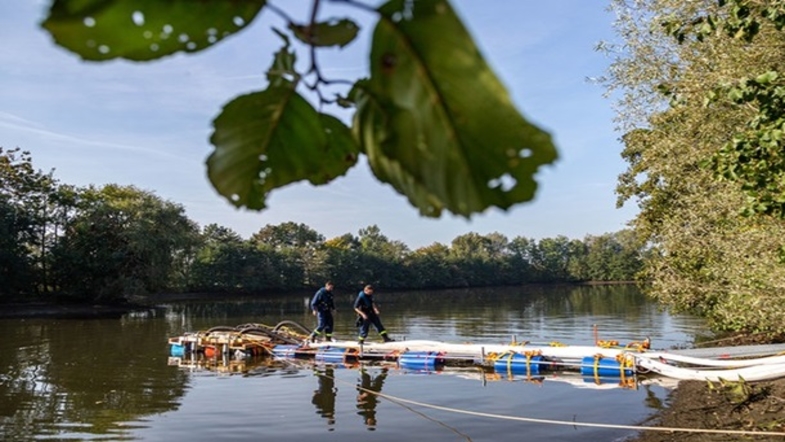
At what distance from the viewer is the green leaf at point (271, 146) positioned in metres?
0.76

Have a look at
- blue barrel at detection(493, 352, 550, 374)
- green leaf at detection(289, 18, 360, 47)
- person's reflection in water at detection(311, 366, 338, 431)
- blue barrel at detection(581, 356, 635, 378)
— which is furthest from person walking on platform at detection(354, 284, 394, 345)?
green leaf at detection(289, 18, 360, 47)

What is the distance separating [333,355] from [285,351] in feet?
6.85

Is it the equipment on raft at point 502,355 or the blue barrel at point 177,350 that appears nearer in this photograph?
the equipment on raft at point 502,355

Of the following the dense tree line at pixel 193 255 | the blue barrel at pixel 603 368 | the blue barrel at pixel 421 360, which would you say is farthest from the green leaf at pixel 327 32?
the dense tree line at pixel 193 255

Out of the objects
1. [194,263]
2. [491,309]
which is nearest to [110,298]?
[194,263]

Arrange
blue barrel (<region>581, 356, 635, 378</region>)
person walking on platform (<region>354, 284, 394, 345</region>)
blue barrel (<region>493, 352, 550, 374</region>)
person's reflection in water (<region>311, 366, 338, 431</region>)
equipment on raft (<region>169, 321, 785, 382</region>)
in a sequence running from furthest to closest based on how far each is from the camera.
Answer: person walking on platform (<region>354, 284, 394, 345</region>) → blue barrel (<region>493, 352, 550, 374</region>) → blue barrel (<region>581, 356, 635, 378</region>) → person's reflection in water (<region>311, 366, 338, 431</region>) → equipment on raft (<region>169, 321, 785, 382</region>)

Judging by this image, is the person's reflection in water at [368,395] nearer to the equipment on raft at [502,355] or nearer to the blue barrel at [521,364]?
the equipment on raft at [502,355]

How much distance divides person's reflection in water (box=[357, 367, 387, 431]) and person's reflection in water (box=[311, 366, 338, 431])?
2.06 feet

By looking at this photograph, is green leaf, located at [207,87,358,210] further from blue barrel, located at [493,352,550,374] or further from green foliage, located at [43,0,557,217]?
blue barrel, located at [493,352,550,374]

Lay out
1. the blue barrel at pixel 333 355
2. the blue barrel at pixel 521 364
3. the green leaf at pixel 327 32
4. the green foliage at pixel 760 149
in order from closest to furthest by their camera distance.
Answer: the green leaf at pixel 327 32 < the green foliage at pixel 760 149 < the blue barrel at pixel 521 364 < the blue barrel at pixel 333 355

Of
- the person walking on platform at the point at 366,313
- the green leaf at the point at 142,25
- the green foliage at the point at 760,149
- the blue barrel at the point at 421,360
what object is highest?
the green foliage at the point at 760,149

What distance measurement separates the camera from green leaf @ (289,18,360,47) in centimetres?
66

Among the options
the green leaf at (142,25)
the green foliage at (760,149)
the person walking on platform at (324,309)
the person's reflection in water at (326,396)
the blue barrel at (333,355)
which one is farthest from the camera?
the person walking on platform at (324,309)

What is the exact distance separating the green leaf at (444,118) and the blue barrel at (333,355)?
18443 mm
